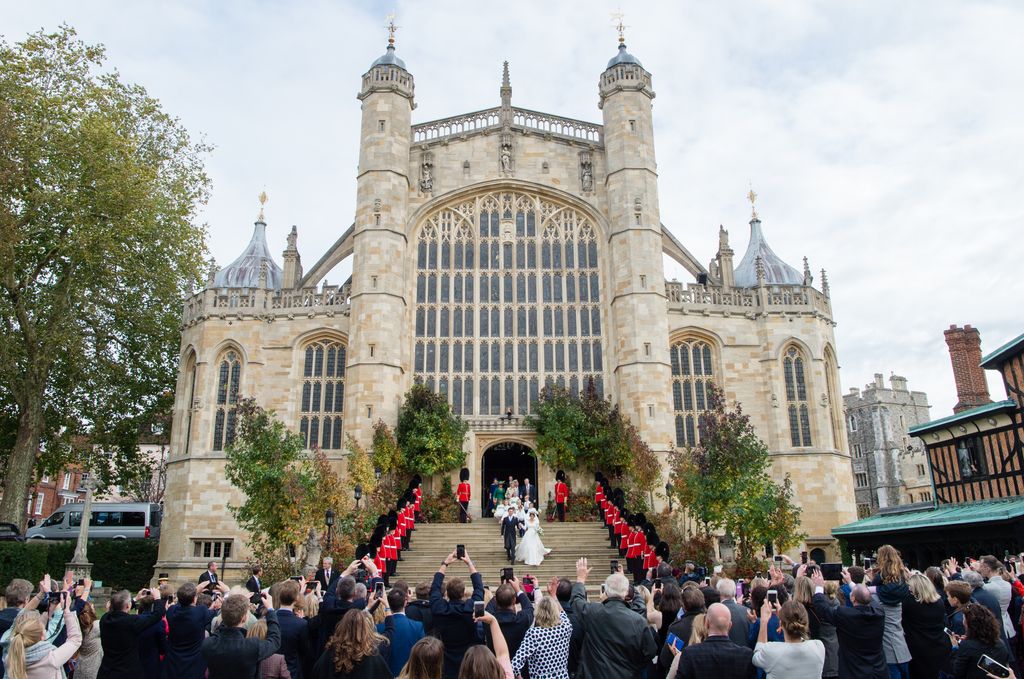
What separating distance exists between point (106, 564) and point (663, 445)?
762 inches

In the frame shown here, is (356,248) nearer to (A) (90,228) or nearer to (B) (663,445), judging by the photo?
(A) (90,228)

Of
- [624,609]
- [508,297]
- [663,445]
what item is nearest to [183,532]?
[508,297]

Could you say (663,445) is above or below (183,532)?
above

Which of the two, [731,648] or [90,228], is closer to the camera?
[731,648]

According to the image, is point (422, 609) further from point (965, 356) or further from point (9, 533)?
point (965, 356)

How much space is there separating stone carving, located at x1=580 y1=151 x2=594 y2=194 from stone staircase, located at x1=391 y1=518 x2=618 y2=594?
12930 millimetres

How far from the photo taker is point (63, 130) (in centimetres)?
2522

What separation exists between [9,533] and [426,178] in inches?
701

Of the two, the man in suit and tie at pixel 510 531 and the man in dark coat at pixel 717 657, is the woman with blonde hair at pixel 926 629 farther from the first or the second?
the man in suit and tie at pixel 510 531

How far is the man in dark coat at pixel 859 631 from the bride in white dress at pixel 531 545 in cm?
1265

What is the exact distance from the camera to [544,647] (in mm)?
6102

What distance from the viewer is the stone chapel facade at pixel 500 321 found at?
2652cm

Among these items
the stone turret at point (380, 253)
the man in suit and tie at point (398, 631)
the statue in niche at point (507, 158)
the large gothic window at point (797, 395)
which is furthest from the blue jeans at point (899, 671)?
the statue in niche at point (507, 158)

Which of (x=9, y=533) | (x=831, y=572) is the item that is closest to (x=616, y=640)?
(x=831, y=572)
